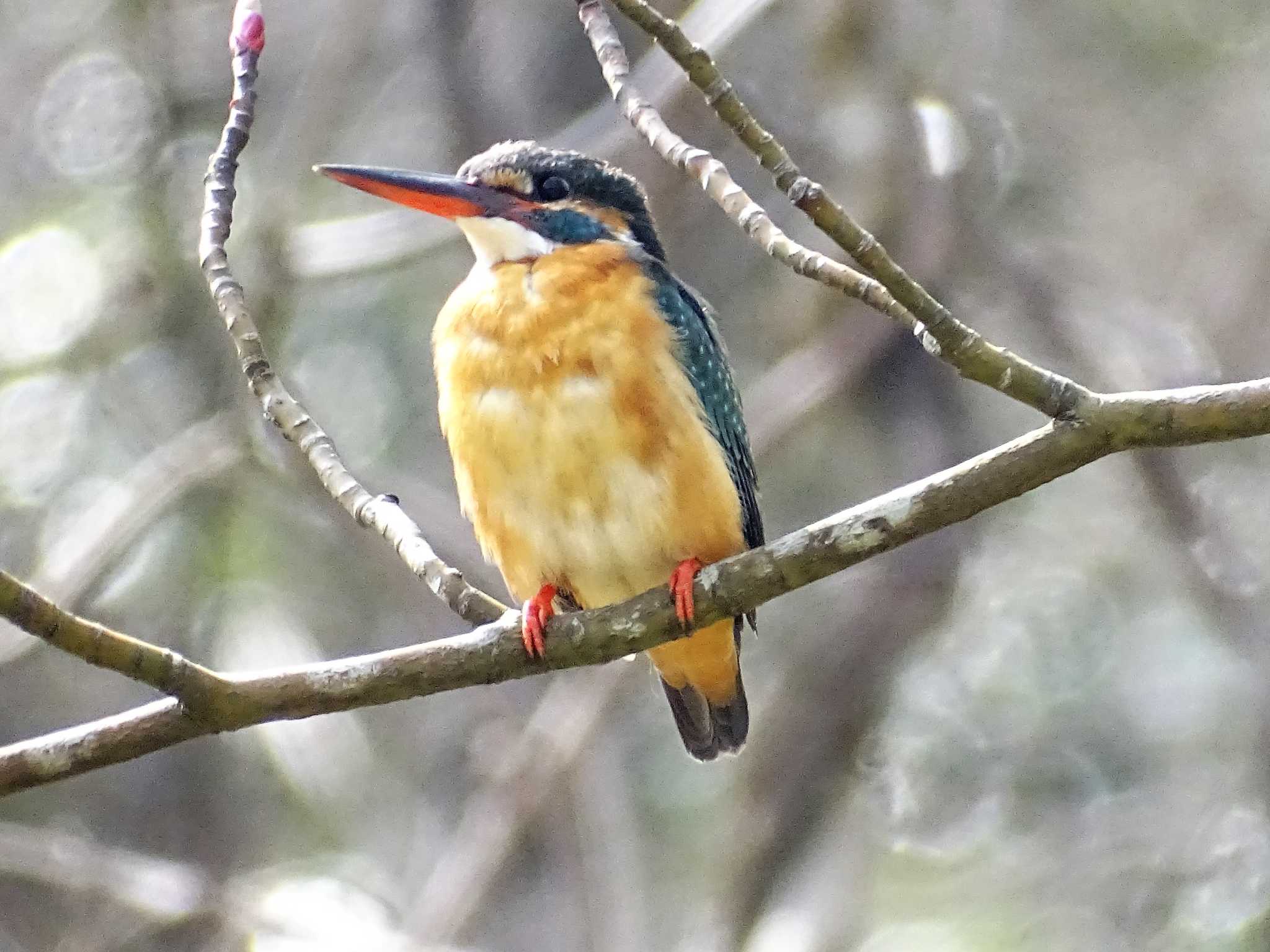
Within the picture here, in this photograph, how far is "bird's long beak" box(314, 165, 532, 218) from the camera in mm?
2875

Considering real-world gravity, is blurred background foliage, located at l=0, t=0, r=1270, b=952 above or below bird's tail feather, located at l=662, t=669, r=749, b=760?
above

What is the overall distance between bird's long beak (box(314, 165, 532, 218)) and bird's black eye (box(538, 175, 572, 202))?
5cm

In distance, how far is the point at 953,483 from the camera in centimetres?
217

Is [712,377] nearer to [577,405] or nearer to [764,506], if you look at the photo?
[577,405]

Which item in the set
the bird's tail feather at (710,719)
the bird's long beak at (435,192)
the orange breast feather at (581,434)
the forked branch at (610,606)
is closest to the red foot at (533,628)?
the forked branch at (610,606)

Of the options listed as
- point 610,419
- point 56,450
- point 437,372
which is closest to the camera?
point 610,419

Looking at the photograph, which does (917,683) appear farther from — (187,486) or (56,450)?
(56,450)

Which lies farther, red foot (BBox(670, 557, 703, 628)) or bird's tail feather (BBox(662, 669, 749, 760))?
bird's tail feather (BBox(662, 669, 749, 760))

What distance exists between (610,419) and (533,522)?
258 millimetres

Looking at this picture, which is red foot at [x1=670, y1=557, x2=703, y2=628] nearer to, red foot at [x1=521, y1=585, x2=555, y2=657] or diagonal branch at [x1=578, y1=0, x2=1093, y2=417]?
red foot at [x1=521, y1=585, x2=555, y2=657]

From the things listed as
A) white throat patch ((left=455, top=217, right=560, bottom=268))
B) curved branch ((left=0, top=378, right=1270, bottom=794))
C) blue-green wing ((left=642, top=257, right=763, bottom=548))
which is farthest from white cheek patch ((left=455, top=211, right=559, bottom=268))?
curved branch ((left=0, top=378, right=1270, bottom=794))

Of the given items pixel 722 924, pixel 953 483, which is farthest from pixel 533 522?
pixel 722 924

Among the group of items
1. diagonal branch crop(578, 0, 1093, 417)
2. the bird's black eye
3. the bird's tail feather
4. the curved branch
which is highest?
the bird's black eye

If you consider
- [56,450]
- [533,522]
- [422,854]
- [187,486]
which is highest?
[56,450]
